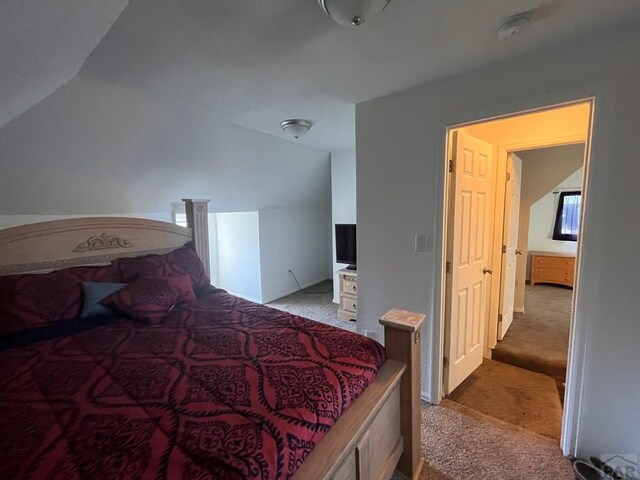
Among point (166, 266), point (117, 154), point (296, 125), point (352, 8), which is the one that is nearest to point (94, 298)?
point (166, 266)

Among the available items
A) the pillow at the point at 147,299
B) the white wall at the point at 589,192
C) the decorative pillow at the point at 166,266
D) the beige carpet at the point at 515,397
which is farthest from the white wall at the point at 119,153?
the beige carpet at the point at 515,397

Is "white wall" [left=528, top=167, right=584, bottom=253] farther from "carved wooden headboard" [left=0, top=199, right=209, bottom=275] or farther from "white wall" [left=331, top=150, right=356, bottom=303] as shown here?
"carved wooden headboard" [left=0, top=199, right=209, bottom=275]

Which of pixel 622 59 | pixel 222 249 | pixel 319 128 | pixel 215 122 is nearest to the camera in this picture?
pixel 622 59

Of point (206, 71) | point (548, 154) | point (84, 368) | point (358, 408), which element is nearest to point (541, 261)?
point (548, 154)

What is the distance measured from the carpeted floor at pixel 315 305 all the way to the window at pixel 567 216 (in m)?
4.28

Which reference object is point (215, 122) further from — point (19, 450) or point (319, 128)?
point (19, 450)

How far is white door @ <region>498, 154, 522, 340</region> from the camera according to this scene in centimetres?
285

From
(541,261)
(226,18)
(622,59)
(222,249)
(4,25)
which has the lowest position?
(541,261)

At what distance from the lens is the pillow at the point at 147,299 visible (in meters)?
1.82

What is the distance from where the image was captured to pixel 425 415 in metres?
2.08

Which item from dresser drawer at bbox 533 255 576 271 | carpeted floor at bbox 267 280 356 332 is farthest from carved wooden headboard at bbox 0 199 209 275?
dresser drawer at bbox 533 255 576 271

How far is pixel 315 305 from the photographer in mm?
4484

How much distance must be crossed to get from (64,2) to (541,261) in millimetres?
6589

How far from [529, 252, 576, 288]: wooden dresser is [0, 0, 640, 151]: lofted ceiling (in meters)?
4.81
